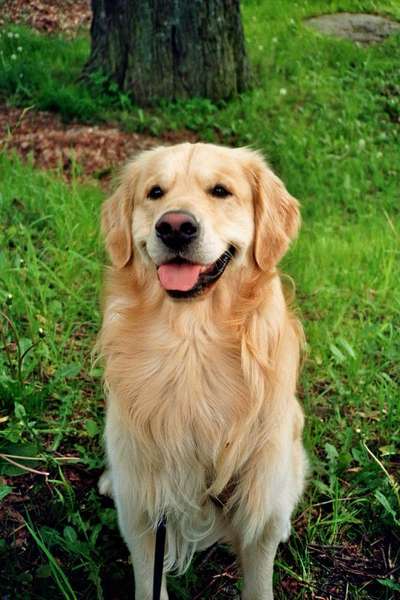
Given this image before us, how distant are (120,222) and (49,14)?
609 centimetres

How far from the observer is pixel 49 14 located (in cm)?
736

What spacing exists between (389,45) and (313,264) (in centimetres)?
406

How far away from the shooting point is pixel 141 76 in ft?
16.7

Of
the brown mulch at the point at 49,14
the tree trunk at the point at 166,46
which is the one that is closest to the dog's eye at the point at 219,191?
the tree trunk at the point at 166,46

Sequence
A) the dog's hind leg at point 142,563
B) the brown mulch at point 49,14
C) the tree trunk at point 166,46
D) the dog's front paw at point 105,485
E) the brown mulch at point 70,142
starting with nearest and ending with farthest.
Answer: the dog's hind leg at point 142,563 → the dog's front paw at point 105,485 → the brown mulch at point 70,142 → the tree trunk at point 166,46 → the brown mulch at point 49,14

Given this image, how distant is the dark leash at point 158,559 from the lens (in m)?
1.96

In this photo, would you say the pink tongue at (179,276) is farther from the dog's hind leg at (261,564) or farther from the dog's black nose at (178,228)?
the dog's hind leg at (261,564)

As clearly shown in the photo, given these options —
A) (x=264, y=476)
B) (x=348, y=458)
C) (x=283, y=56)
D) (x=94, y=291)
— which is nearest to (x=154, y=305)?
(x=264, y=476)

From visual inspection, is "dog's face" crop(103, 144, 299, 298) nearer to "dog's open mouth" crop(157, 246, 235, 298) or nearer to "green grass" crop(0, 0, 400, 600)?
"dog's open mouth" crop(157, 246, 235, 298)

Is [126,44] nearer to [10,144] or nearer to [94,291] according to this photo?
[10,144]

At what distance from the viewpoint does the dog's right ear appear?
2.24 meters

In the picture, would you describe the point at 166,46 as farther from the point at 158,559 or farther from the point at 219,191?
the point at 158,559

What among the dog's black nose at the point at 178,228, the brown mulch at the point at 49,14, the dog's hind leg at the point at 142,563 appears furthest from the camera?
the brown mulch at the point at 49,14

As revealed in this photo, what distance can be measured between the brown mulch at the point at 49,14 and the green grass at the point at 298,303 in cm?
87
